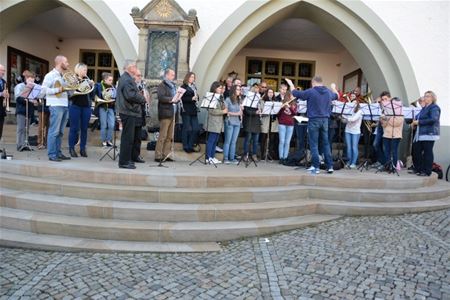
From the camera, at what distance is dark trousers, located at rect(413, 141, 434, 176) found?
25.2 ft

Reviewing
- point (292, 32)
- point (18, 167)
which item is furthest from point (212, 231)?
point (292, 32)

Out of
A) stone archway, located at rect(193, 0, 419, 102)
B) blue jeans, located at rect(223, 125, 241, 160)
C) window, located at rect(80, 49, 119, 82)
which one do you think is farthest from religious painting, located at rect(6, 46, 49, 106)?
blue jeans, located at rect(223, 125, 241, 160)

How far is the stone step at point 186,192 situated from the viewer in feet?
17.3

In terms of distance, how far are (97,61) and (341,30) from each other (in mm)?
9410

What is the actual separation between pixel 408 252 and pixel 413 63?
7324 mm

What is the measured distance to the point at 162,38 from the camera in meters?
9.43

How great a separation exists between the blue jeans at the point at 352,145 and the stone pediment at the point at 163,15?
4.56 metres

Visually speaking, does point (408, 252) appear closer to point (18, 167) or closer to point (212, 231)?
point (212, 231)

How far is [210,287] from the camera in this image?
11.7ft

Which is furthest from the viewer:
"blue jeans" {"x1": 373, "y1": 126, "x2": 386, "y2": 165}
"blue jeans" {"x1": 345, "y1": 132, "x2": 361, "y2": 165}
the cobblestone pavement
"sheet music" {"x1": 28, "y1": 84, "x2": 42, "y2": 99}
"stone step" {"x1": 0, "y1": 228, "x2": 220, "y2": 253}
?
"blue jeans" {"x1": 373, "y1": 126, "x2": 386, "y2": 165}

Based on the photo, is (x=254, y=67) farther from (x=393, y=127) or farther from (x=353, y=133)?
(x=393, y=127)

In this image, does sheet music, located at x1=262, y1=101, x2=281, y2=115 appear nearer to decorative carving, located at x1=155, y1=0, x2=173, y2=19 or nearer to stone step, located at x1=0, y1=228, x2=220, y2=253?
decorative carving, located at x1=155, y1=0, x2=173, y2=19

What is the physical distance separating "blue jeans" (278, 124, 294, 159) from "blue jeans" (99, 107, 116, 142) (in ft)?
11.8

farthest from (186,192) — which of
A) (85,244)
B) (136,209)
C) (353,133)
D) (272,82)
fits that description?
(272,82)
